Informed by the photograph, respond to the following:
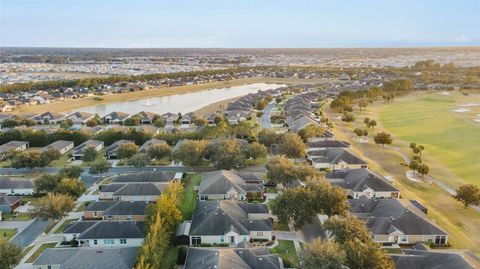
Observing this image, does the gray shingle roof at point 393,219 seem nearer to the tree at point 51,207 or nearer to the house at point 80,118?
the tree at point 51,207

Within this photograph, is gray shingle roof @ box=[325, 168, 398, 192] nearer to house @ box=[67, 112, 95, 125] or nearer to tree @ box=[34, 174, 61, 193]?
tree @ box=[34, 174, 61, 193]

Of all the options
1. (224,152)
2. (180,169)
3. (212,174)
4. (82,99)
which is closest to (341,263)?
(212,174)

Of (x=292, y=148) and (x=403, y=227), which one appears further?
(x=292, y=148)

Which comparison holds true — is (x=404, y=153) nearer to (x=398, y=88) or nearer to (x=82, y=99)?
(x=398, y=88)

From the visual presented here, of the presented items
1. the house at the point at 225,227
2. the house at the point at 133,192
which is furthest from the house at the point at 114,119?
the house at the point at 225,227

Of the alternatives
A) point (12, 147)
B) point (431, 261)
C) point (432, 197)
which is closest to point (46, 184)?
point (12, 147)

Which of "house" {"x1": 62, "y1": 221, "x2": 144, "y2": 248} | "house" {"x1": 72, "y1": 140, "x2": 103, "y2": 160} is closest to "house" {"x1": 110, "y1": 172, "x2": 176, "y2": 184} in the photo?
"house" {"x1": 62, "y1": 221, "x2": 144, "y2": 248}

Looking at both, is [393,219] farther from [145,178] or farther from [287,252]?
[145,178]

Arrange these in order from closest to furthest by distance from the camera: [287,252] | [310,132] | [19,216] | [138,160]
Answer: [287,252], [19,216], [138,160], [310,132]
